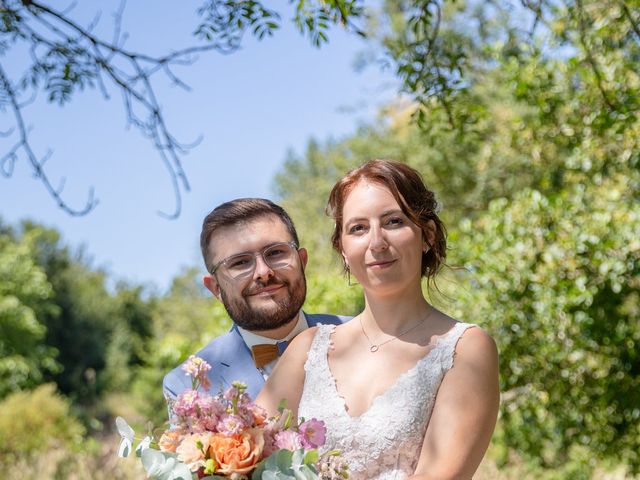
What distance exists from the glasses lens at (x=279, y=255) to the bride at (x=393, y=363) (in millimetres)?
482

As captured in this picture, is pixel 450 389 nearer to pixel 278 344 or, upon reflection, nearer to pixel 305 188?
pixel 278 344

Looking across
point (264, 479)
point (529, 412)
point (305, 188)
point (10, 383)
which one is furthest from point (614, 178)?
point (305, 188)

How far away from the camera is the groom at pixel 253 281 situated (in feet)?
9.50

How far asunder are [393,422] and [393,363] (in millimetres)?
160

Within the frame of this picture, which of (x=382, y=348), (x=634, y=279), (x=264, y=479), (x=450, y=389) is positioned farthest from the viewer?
(x=634, y=279)

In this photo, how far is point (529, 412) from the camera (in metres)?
7.46

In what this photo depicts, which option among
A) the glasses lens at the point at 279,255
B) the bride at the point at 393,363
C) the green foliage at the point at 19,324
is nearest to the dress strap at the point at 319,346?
the bride at the point at 393,363

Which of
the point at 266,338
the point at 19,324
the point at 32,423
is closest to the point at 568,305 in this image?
the point at 266,338

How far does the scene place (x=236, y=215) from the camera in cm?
296

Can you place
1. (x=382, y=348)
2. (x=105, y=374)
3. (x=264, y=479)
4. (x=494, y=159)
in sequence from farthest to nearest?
(x=105, y=374) < (x=494, y=159) < (x=382, y=348) < (x=264, y=479)

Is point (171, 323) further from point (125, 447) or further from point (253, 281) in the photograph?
point (125, 447)

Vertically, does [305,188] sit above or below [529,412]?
above

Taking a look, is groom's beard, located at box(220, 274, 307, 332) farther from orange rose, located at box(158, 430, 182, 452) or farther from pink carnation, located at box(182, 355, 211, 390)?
orange rose, located at box(158, 430, 182, 452)

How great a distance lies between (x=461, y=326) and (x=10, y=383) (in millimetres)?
19547
